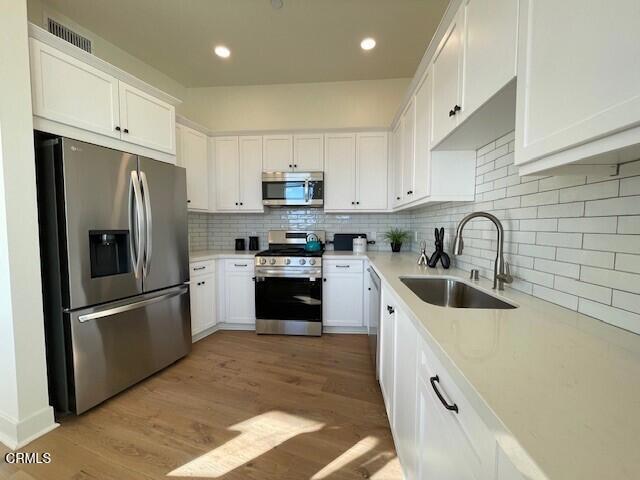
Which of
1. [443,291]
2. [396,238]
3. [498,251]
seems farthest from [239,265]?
[498,251]

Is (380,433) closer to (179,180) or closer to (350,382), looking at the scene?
(350,382)

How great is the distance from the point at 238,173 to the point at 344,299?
1.99 metres

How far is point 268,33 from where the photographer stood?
2.55m

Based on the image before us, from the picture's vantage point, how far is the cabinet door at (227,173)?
11.2 ft

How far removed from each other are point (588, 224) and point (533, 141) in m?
0.44

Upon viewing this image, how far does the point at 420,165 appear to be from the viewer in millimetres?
2119

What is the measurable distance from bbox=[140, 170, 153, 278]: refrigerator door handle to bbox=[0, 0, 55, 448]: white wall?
58 centimetres

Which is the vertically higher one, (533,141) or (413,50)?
(413,50)

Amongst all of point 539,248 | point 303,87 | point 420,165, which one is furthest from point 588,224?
point 303,87

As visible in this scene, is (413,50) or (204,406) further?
(413,50)

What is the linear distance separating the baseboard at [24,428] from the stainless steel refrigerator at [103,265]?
11 centimetres

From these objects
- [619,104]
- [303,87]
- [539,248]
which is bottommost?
[539,248]

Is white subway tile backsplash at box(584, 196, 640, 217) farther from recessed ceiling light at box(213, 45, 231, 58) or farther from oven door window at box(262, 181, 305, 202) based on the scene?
recessed ceiling light at box(213, 45, 231, 58)

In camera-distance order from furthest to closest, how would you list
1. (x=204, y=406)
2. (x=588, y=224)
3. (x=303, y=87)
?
(x=303, y=87) → (x=204, y=406) → (x=588, y=224)
